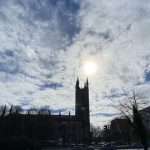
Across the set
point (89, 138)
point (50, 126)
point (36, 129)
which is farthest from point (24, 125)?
point (89, 138)

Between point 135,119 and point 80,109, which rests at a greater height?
point 80,109

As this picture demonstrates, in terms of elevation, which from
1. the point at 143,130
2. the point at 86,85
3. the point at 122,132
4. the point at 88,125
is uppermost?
the point at 86,85

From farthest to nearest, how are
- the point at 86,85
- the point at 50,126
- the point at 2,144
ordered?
the point at 86,85 → the point at 50,126 → the point at 2,144

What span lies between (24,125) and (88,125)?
2527 inches

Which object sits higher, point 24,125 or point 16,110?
point 16,110

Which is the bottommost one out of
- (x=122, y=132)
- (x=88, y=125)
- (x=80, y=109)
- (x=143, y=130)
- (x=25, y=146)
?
→ (x=25, y=146)

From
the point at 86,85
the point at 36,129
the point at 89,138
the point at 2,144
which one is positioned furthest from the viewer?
the point at 86,85

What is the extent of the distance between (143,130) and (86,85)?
104495 mm

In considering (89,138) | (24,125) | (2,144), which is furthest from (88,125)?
(2,144)

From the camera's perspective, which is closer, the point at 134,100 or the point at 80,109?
the point at 134,100

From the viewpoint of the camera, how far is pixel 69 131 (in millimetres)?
134500

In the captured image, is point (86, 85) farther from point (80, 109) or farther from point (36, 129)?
point (36, 129)

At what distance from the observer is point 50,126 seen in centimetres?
8188

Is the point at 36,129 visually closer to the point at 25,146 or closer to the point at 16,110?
the point at 16,110
